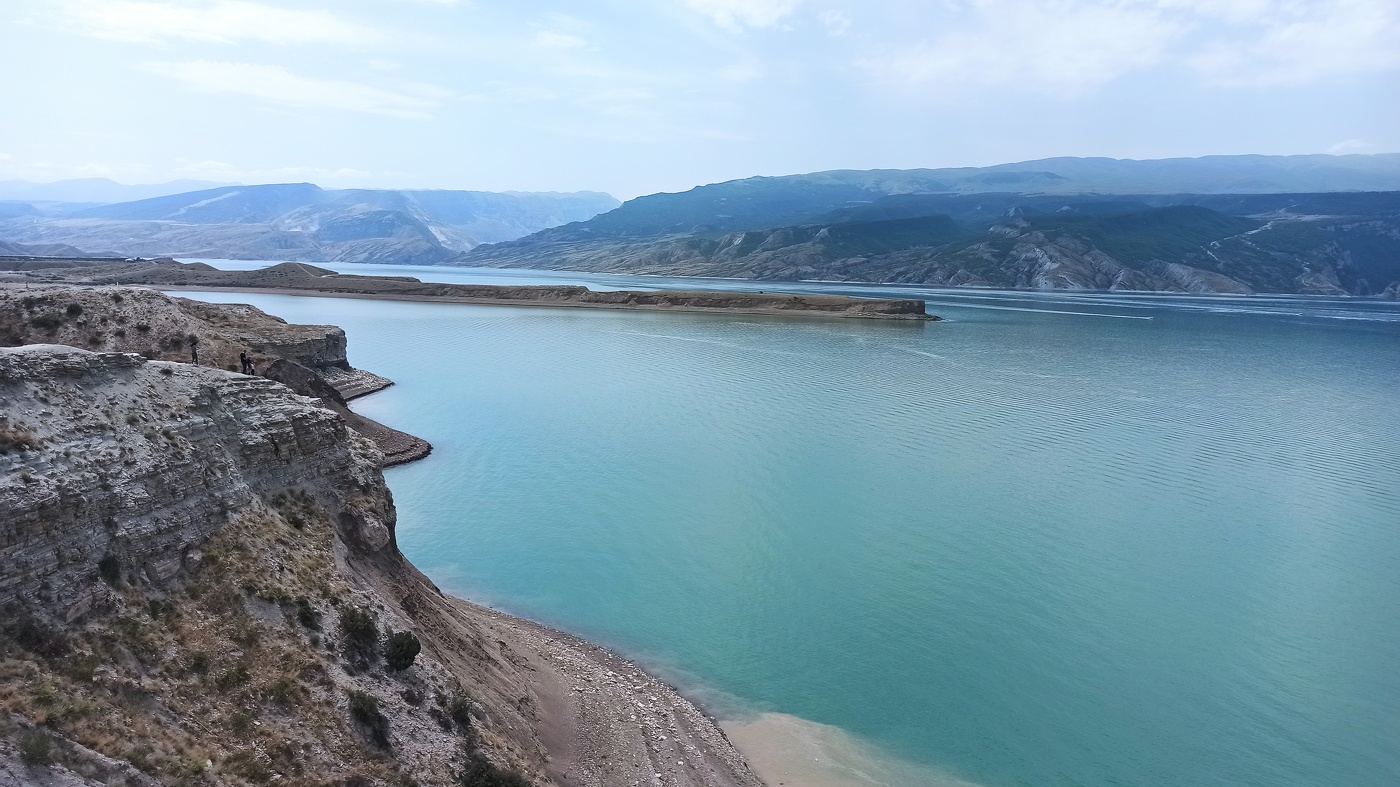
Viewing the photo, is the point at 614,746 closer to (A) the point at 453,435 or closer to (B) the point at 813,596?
(B) the point at 813,596

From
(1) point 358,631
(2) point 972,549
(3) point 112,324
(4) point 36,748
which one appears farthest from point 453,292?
(4) point 36,748

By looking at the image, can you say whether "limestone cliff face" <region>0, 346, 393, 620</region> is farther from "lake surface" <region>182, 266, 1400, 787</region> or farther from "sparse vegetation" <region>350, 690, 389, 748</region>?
"lake surface" <region>182, 266, 1400, 787</region>

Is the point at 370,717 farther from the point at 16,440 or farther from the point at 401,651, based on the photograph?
the point at 16,440

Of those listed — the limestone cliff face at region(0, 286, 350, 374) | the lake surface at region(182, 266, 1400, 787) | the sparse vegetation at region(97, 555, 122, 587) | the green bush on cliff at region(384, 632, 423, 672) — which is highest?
the limestone cliff face at region(0, 286, 350, 374)

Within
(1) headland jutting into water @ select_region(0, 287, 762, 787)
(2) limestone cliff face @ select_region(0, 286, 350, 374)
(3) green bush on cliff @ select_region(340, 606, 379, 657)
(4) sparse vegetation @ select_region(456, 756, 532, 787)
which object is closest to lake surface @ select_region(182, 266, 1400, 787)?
(1) headland jutting into water @ select_region(0, 287, 762, 787)

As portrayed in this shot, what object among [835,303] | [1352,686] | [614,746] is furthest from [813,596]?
[835,303]

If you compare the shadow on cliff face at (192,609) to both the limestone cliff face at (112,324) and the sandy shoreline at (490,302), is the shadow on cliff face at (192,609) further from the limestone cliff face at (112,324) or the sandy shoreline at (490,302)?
the sandy shoreline at (490,302)
